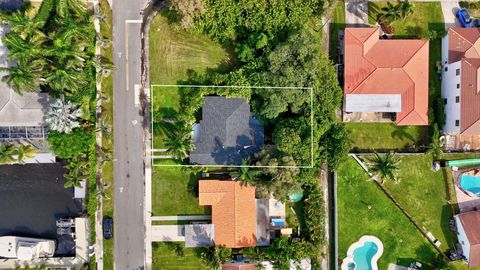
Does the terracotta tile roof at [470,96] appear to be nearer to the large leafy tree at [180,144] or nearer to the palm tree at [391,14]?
the palm tree at [391,14]

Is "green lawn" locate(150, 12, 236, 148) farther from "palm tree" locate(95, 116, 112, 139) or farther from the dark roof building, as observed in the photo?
"palm tree" locate(95, 116, 112, 139)

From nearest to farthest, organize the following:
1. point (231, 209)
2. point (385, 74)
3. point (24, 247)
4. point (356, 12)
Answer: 1. point (24, 247)
2. point (231, 209)
3. point (385, 74)
4. point (356, 12)

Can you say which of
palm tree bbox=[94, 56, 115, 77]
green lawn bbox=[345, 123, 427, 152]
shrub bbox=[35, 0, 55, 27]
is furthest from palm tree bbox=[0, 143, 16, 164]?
green lawn bbox=[345, 123, 427, 152]

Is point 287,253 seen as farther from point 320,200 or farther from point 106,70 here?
point 106,70

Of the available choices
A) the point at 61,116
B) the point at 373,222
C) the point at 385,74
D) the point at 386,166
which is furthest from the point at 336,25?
the point at 61,116

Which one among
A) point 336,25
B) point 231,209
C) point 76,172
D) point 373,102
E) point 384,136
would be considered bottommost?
point 231,209

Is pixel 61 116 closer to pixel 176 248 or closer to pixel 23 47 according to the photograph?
pixel 23 47

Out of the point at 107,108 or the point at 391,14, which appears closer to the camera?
the point at 391,14
